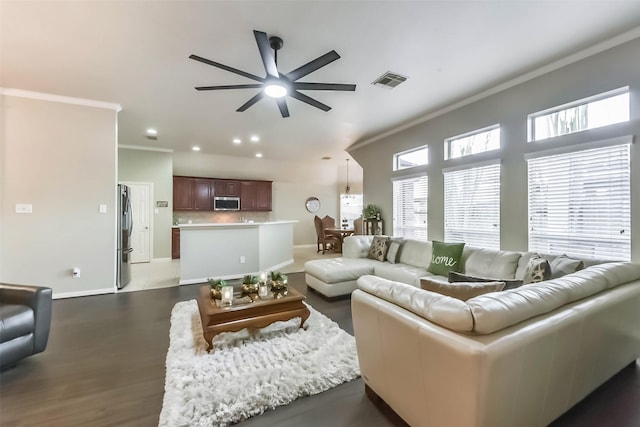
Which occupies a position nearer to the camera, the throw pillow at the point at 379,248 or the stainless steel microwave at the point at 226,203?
the throw pillow at the point at 379,248

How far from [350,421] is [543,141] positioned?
12.2 ft

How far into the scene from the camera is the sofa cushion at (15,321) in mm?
2025

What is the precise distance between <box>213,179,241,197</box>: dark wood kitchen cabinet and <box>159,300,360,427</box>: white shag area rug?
217 inches

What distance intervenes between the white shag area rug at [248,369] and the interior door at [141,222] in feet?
16.4

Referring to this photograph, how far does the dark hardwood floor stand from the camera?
1612 mm

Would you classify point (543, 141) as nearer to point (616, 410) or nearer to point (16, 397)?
point (616, 410)

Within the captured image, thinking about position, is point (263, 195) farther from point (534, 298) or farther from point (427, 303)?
point (534, 298)

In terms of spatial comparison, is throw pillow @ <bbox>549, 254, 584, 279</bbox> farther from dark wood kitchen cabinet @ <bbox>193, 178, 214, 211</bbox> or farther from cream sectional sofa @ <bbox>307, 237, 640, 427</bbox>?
dark wood kitchen cabinet @ <bbox>193, 178, 214, 211</bbox>

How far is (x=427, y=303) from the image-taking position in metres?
1.35

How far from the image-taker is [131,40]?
2.63m

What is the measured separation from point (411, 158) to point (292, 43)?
345 centimetres

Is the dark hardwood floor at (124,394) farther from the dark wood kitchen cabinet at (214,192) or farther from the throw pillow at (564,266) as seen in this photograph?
the dark wood kitchen cabinet at (214,192)

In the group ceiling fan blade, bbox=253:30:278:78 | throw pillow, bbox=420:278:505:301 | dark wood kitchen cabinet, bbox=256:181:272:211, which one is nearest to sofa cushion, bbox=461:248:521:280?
throw pillow, bbox=420:278:505:301

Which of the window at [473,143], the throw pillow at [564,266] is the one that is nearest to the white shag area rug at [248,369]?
the throw pillow at [564,266]
